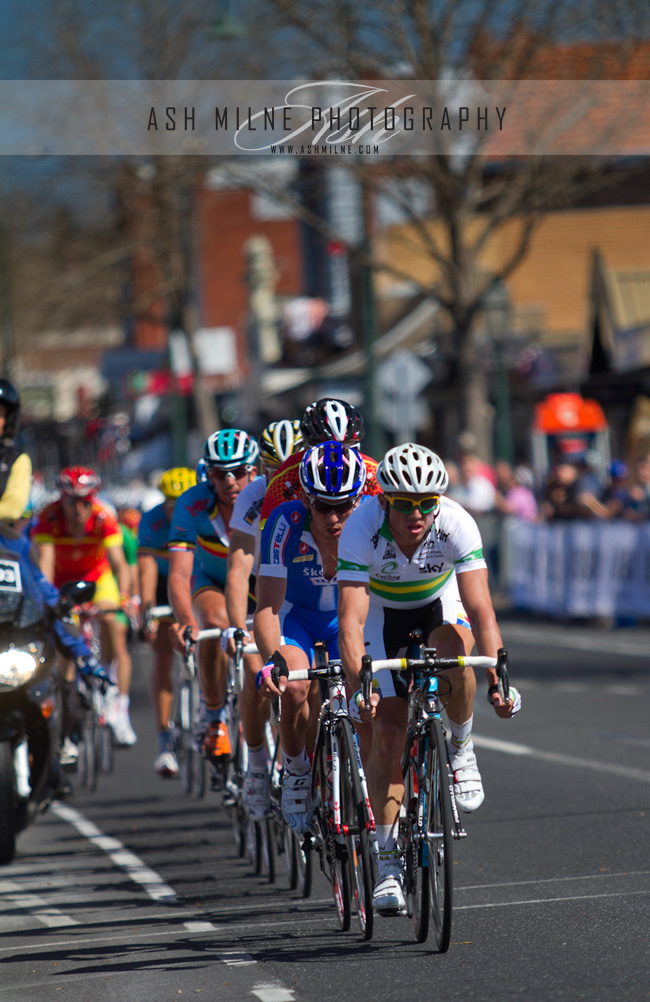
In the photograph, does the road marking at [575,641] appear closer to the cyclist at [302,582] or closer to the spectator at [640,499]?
the spectator at [640,499]

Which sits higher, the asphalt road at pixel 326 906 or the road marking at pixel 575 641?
the asphalt road at pixel 326 906

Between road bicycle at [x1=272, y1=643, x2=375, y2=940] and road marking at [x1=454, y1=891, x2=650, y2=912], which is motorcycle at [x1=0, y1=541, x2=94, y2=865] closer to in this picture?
road bicycle at [x1=272, y1=643, x2=375, y2=940]

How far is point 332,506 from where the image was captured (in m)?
6.70

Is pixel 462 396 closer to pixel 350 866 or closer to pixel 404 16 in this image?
pixel 404 16

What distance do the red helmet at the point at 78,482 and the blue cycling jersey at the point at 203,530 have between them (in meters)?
2.19

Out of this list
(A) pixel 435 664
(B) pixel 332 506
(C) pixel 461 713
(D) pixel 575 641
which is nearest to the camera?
(A) pixel 435 664

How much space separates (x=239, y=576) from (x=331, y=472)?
1.70 metres

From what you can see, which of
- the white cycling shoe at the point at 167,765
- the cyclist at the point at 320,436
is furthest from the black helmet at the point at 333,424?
the white cycling shoe at the point at 167,765

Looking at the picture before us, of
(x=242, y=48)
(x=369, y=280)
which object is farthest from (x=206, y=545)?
(x=242, y=48)

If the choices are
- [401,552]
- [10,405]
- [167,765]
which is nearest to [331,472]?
[401,552]

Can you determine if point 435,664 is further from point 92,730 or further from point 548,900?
point 92,730

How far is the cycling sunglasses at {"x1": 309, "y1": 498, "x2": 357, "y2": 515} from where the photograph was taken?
21.9 feet

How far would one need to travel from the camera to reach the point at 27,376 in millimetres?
68812

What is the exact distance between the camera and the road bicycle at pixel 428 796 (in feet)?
18.7
